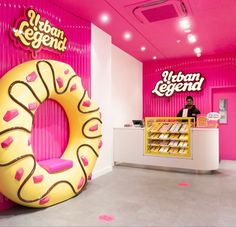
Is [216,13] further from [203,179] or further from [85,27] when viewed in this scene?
[203,179]

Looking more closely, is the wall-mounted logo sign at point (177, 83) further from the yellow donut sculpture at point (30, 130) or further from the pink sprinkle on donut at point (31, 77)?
the pink sprinkle on donut at point (31, 77)

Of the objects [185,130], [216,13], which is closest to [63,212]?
[185,130]

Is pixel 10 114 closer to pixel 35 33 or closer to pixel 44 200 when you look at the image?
pixel 44 200

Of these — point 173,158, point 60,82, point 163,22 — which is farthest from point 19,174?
point 163,22

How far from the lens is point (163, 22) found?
4691 millimetres

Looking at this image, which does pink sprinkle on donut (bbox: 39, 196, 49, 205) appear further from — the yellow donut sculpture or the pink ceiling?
the pink ceiling

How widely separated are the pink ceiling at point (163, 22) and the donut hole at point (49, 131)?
1695 mm

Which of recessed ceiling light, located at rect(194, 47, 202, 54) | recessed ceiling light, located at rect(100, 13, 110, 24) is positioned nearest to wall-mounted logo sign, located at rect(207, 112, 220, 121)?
recessed ceiling light, located at rect(194, 47, 202, 54)

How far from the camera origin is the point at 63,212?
3.00m

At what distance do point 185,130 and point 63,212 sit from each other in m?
3.21

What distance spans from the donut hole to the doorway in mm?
4716

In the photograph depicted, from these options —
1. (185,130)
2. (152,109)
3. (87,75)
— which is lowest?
(185,130)

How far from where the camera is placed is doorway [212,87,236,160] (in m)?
6.78

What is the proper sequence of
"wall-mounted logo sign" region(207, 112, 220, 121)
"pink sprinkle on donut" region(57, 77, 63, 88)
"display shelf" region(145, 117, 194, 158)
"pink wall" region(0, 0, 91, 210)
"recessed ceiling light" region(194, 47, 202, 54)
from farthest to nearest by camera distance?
"recessed ceiling light" region(194, 47, 202, 54) → "display shelf" region(145, 117, 194, 158) → "wall-mounted logo sign" region(207, 112, 220, 121) → "pink sprinkle on donut" region(57, 77, 63, 88) → "pink wall" region(0, 0, 91, 210)
